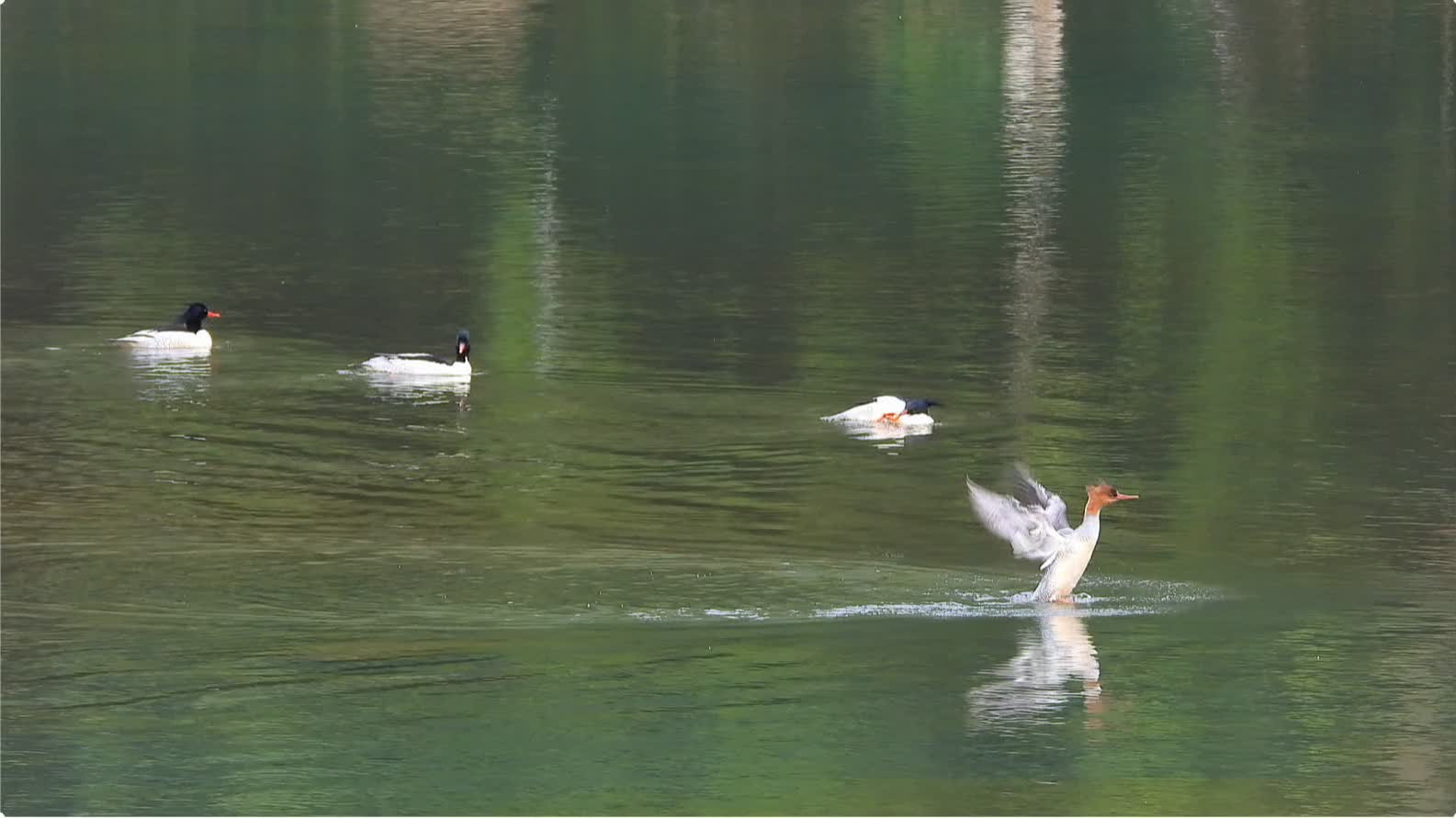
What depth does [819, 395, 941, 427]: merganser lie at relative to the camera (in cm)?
2569

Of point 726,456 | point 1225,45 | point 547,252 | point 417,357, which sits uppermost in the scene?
point 726,456

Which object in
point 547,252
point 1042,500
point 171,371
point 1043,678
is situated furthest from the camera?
point 547,252

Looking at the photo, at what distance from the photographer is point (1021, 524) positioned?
17906 millimetres

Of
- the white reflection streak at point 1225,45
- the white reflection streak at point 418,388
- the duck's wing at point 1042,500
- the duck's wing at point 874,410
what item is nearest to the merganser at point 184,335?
the white reflection streak at point 418,388

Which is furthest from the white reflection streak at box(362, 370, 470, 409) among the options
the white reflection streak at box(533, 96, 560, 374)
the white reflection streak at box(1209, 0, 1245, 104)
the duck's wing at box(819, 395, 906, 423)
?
the white reflection streak at box(1209, 0, 1245, 104)

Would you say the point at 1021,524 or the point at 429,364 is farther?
the point at 429,364

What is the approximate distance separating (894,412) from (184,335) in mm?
8975

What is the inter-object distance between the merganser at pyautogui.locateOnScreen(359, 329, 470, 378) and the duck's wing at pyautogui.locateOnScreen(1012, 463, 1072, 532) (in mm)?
11445

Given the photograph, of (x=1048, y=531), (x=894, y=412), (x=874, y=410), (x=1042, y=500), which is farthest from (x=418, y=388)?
(x=1048, y=531)

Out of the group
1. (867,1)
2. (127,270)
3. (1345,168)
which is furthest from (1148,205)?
(867,1)

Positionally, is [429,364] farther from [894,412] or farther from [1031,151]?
[1031,151]

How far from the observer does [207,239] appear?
136 ft

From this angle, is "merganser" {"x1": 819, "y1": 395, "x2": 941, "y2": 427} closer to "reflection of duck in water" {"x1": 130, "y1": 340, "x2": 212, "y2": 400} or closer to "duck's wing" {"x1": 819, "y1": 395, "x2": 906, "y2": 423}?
"duck's wing" {"x1": 819, "y1": 395, "x2": 906, "y2": 423}

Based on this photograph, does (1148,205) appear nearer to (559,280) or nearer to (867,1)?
(559,280)
